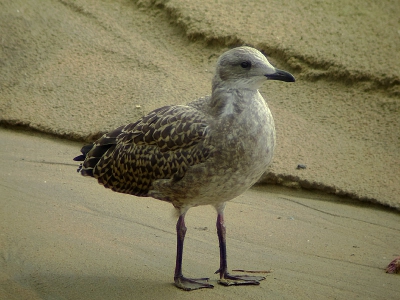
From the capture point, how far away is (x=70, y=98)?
8570mm

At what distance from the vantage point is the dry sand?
5.18 meters

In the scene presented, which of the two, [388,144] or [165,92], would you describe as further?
[165,92]

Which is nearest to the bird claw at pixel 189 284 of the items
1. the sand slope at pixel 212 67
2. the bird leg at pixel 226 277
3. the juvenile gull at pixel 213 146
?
the juvenile gull at pixel 213 146

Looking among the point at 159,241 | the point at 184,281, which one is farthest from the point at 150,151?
the point at 184,281

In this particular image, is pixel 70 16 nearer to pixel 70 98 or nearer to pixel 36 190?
pixel 70 98

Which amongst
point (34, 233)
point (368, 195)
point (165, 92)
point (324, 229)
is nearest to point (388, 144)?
point (368, 195)

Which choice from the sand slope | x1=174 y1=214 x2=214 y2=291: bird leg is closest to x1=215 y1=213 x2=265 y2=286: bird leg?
x1=174 y1=214 x2=214 y2=291: bird leg

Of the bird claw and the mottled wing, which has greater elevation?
the mottled wing

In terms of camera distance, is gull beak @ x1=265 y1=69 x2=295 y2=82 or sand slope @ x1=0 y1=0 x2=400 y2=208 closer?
gull beak @ x1=265 y1=69 x2=295 y2=82

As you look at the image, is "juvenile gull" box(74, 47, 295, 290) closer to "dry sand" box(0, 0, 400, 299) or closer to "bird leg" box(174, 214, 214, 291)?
"bird leg" box(174, 214, 214, 291)

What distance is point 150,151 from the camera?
17.2 ft

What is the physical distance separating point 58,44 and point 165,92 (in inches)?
76.8

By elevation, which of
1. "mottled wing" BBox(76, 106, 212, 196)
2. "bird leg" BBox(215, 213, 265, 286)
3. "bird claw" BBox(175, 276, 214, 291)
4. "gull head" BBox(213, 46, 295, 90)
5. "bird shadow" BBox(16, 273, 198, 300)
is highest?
"gull head" BBox(213, 46, 295, 90)

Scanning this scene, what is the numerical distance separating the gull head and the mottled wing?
334 millimetres
